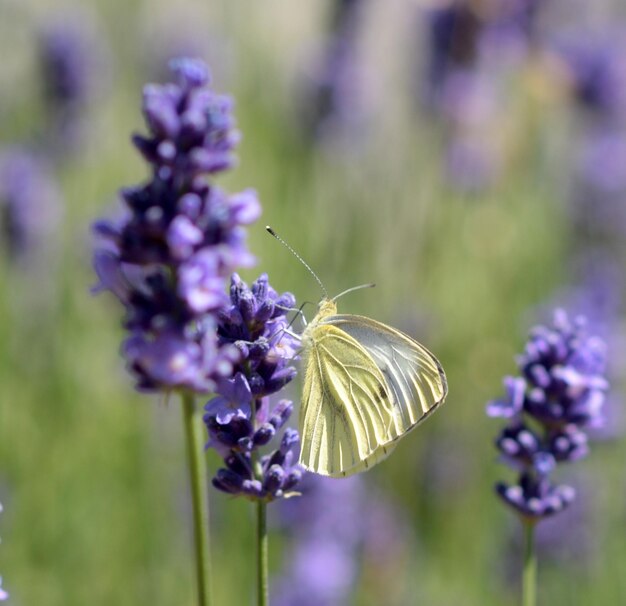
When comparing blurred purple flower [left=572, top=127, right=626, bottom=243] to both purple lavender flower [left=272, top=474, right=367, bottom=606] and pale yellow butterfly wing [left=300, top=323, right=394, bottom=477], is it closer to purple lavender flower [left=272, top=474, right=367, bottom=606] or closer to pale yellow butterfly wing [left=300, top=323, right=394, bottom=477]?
purple lavender flower [left=272, top=474, right=367, bottom=606]

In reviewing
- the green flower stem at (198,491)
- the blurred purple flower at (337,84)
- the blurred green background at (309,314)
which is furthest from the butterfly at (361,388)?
the blurred purple flower at (337,84)

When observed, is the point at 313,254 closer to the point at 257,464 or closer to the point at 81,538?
the point at 81,538

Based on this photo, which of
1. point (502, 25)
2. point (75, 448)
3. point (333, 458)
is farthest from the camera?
Result: point (502, 25)

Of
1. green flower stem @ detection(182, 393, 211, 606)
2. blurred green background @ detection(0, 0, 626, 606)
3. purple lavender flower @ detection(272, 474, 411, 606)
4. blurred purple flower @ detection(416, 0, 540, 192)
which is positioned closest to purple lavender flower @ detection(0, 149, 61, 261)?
blurred green background @ detection(0, 0, 626, 606)

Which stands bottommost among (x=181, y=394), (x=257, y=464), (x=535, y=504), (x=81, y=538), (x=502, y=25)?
(x=81, y=538)

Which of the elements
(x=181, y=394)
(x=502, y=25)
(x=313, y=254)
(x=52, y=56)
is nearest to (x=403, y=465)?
(x=313, y=254)
